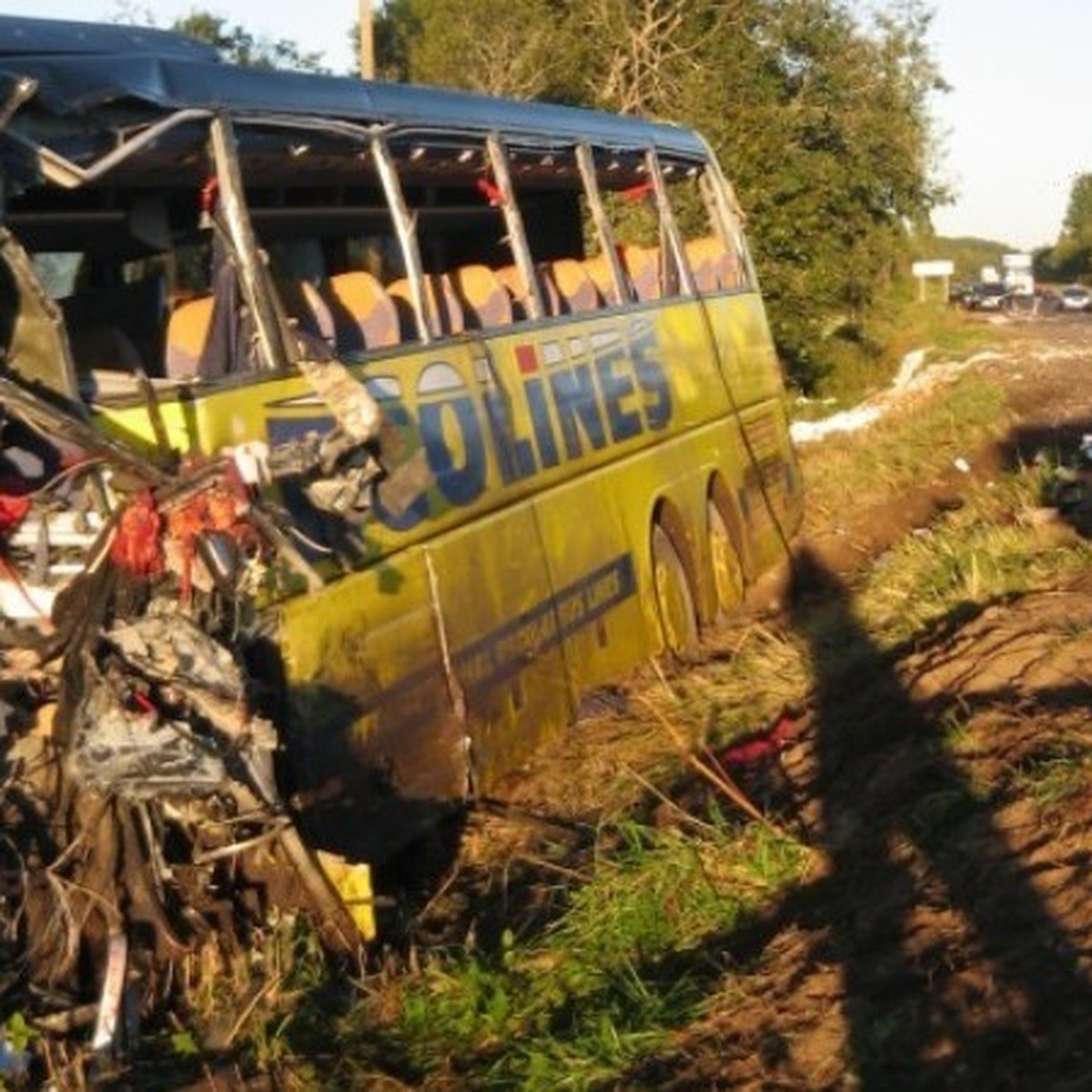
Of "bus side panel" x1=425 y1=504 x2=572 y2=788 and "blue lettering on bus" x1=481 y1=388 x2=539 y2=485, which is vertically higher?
"blue lettering on bus" x1=481 y1=388 x2=539 y2=485

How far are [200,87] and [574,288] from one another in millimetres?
3888

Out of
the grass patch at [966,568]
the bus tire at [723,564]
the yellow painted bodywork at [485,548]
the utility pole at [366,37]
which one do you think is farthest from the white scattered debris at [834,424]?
the yellow painted bodywork at [485,548]

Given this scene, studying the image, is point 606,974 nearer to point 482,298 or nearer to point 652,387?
point 482,298

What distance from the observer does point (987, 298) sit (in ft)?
235

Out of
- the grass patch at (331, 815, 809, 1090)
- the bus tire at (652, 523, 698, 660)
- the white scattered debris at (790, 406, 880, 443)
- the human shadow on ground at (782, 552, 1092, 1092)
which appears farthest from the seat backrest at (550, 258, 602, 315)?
the white scattered debris at (790, 406, 880, 443)

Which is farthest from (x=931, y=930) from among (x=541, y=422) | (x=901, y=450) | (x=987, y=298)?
(x=987, y=298)

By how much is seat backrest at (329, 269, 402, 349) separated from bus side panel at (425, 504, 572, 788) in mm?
843

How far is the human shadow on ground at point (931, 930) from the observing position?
454cm

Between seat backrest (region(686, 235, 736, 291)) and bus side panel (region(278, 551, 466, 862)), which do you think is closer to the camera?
bus side panel (region(278, 551, 466, 862))

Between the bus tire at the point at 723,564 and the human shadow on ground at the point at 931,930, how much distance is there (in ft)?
13.1

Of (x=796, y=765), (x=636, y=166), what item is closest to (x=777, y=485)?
(x=636, y=166)

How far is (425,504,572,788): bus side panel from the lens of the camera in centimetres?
762

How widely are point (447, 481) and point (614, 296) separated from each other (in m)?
3.29

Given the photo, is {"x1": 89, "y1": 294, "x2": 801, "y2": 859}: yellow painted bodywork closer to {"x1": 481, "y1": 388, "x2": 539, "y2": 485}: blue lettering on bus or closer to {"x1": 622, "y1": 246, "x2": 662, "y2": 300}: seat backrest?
{"x1": 481, "y1": 388, "x2": 539, "y2": 485}: blue lettering on bus
